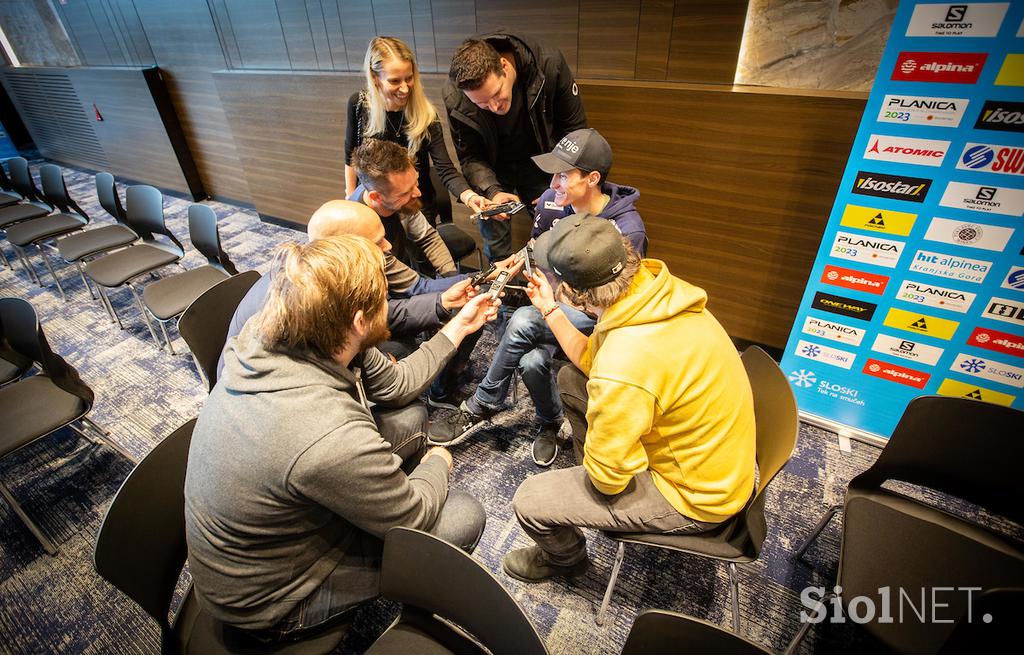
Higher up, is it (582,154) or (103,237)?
(582,154)

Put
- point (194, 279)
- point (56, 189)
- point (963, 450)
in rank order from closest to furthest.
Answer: point (963, 450) < point (194, 279) < point (56, 189)

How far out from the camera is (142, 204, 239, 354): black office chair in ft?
9.22

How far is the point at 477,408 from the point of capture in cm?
242

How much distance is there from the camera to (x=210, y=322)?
2188 mm

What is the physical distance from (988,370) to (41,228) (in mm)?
6152

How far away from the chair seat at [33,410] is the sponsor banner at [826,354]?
3.39 metres

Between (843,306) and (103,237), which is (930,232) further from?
(103,237)

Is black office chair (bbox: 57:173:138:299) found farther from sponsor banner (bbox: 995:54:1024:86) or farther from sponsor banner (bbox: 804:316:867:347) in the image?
sponsor banner (bbox: 995:54:1024:86)

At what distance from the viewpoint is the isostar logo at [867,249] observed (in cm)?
191

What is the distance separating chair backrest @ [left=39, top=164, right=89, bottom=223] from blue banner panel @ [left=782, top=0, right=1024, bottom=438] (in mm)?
5530

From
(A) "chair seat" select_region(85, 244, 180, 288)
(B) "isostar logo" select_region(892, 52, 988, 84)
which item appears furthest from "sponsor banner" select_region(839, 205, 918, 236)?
(A) "chair seat" select_region(85, 244, 180, 288)

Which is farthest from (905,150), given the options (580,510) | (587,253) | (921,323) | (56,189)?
(56,189)

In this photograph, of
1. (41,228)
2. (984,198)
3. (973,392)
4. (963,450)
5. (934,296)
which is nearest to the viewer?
(963,450)

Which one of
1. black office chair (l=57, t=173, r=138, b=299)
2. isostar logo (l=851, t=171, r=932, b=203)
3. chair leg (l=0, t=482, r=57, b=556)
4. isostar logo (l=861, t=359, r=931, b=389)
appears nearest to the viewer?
isostar logo (l=851, t=171, r=932, b=203)
